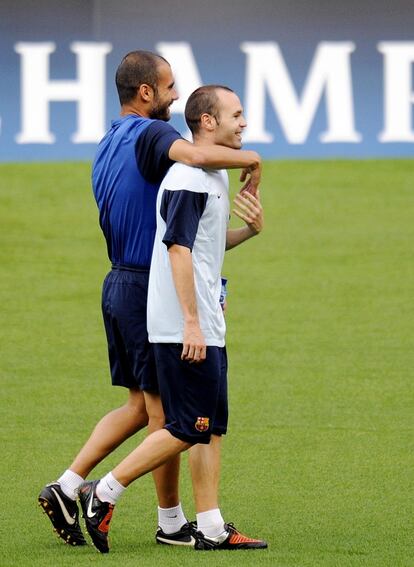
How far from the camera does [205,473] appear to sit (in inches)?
224

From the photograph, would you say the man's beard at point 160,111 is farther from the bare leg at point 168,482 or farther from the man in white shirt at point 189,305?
the bare leg at point 168,482

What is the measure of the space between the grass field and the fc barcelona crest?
1.71 feet

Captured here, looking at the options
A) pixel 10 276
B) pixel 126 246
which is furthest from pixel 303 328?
pixel 126 246

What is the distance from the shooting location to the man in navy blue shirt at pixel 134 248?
5719 millimetres

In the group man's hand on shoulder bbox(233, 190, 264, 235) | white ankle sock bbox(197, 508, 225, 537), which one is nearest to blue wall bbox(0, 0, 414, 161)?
man's hand on shoulder bbox(233, 190, 264, 235)

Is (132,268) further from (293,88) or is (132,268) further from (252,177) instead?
(293,88)

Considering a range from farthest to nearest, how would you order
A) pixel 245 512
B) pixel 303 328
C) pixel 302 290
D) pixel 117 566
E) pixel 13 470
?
pixel 302 290, pixel 303 328, pixel 13 470, pixel 245 512, pixel 117 566

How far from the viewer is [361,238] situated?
16.1m

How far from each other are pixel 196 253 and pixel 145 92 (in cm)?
78

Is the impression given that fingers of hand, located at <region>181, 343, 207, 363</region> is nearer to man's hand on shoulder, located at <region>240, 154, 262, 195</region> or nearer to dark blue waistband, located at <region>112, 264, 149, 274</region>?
dark blue waistband, located at <region>112, 264, 149, 274</region>

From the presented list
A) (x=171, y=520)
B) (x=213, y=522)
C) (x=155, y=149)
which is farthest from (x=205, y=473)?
(x=155, y=149)

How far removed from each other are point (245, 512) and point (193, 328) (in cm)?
134

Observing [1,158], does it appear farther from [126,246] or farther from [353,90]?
[126,246]

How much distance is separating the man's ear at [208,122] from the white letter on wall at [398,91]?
12.9m
